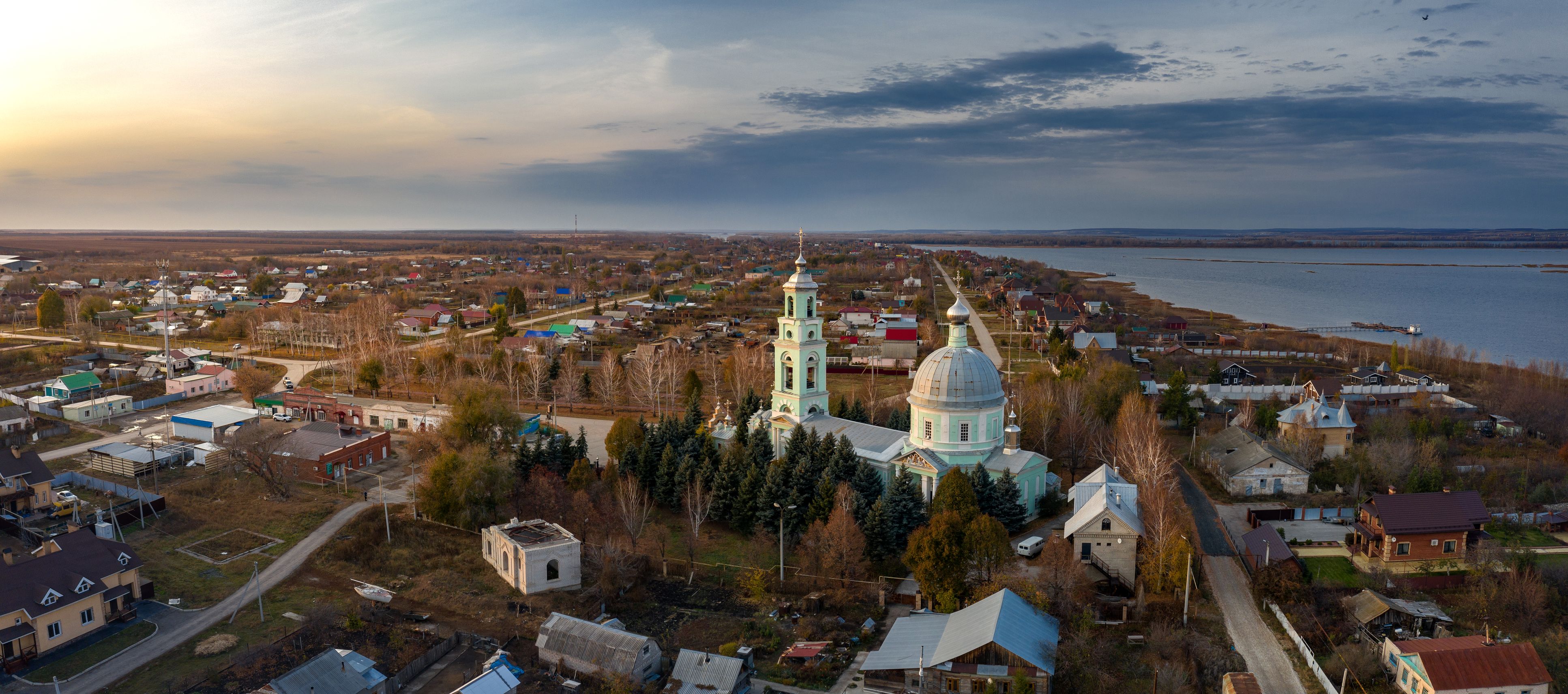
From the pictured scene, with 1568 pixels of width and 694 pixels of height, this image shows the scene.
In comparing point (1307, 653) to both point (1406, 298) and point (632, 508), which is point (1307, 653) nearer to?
point (632, 508)

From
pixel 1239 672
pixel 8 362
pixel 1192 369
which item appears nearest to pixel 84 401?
pixel 8 362

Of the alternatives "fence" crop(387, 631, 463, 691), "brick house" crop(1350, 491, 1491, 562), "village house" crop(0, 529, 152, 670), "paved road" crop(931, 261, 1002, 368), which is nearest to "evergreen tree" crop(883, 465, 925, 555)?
"fence" crop(387, 631, 463, 691)

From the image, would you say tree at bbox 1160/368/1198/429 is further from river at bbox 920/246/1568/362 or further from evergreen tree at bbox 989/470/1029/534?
river at bbox 920/246/1568/362

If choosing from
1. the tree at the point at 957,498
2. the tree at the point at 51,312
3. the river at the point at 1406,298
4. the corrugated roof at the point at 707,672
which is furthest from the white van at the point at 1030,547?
the tree at the point at 51,312

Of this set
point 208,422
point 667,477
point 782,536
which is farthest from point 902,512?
point 208,422

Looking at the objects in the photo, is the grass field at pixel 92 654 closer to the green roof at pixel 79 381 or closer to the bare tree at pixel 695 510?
the bare tree at pixel 695 510

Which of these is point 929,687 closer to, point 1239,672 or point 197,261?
point 1239,672
